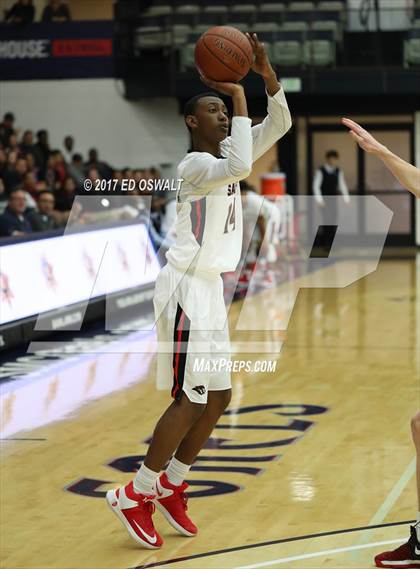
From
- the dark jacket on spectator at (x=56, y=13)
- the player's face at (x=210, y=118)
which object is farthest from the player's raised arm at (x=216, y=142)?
the dark jacket on spectator at (x=56, y=13)

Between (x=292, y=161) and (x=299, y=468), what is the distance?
18.3 meters

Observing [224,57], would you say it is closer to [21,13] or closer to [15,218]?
[15,218]

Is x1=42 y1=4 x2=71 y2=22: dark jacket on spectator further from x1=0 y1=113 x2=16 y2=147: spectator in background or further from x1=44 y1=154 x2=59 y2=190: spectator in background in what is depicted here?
x1=44 y1=154 x2=59 y2=190: spectator in background

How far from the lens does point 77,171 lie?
2109 cm

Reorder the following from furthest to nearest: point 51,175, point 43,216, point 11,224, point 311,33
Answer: point 311,33, point 51,175, point 43,216, point 11,224

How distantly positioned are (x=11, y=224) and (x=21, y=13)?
40.1ft

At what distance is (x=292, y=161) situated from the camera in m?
24.9

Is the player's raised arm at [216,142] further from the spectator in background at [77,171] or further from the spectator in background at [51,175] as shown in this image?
the spectator in background at [77,171]

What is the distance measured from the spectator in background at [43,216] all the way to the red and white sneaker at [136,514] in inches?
337

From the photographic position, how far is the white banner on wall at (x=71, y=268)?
11258 mm

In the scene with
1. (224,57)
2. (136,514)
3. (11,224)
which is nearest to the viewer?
(224,57)

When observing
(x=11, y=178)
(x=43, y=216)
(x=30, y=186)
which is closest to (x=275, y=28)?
(x=11, y=178)

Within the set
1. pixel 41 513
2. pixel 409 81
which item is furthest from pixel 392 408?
pixel 409 81

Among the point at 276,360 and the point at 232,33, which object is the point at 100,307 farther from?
the point at 232,33
